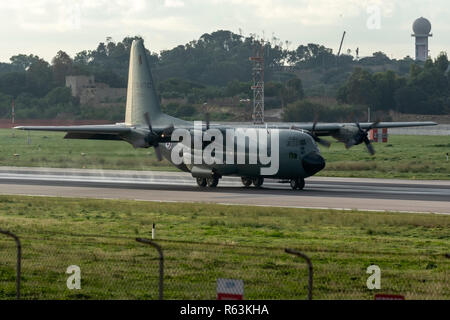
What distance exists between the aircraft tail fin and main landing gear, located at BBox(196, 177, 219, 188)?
671cm

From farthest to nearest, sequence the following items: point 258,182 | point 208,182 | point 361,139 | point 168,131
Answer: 1. point 208,182
2. point 361,139
3. point 258,182
4. point 168,131

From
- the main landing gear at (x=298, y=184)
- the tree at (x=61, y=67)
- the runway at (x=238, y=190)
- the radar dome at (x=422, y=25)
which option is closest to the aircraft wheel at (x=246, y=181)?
the runway at (x=238, y=190)

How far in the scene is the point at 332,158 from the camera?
3187 inches

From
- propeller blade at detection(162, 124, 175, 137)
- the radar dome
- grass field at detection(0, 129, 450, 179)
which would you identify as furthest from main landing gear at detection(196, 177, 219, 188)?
the radar dome

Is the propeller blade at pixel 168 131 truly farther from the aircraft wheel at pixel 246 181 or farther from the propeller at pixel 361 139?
the propeller at pixel 361 139

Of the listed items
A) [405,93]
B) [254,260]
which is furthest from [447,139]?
[254,260]

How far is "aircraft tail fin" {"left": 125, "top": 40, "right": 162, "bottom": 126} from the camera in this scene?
56188 millimetres

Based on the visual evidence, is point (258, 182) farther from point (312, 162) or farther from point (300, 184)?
point (312, 162)

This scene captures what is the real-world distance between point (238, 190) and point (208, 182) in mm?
3141

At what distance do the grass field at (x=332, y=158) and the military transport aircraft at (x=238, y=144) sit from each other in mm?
15215

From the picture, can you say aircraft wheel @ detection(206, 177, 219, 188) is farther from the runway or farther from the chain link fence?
the chain link fence

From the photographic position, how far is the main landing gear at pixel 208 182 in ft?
169

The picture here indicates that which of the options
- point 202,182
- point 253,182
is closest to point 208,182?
point 202,182
